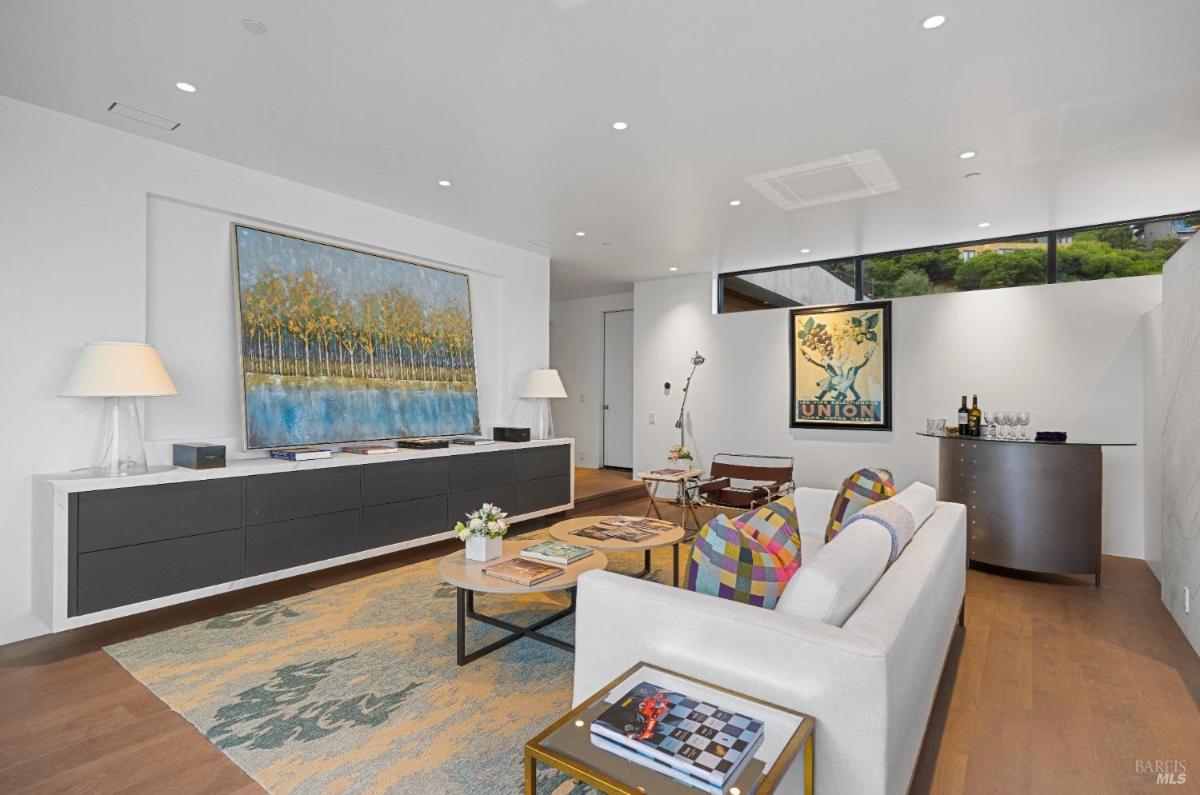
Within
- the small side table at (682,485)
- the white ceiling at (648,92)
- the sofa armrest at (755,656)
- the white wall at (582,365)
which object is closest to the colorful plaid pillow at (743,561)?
the sofa armrest at (755,656)

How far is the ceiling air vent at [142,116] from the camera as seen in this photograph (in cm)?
300

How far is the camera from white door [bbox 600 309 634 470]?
8.27m

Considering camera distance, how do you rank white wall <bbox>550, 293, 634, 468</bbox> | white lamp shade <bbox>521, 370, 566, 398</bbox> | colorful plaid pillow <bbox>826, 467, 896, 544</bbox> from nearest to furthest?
1. colorful plaid pillow <bbox>826, 467, 896, 544</bbox>
2. white lamp shade <bbox>521, 370, 566, 398</bbox>
3. white wall <bbox>550, 293, 634, 468</bbox>

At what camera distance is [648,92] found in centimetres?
284

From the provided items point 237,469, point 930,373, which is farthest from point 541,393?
point 930,373

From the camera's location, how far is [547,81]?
2.76 m

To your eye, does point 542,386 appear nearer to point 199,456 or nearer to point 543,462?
point 543,462

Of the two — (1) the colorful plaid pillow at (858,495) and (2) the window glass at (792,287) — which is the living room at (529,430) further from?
(2) the window glass at (792,287)

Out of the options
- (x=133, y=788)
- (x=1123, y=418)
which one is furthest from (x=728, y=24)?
(x=1123, y=418)

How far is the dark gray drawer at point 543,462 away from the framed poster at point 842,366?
8.38ft

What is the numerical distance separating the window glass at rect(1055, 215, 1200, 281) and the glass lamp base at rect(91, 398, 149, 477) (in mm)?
6929

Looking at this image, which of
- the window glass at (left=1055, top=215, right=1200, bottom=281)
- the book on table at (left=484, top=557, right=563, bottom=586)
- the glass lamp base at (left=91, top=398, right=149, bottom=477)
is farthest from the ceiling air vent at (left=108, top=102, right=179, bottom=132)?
the window glass at (left=1055, top=215, right=1200, bottom=281)

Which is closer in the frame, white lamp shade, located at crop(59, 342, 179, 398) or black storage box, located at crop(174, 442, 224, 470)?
white lamp shade, located at crop(59, 342, 179, 398)

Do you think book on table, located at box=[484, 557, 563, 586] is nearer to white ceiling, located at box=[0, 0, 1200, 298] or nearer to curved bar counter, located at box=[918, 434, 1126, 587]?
white ceiling, located at box=[0, 0, 1200, 298]
